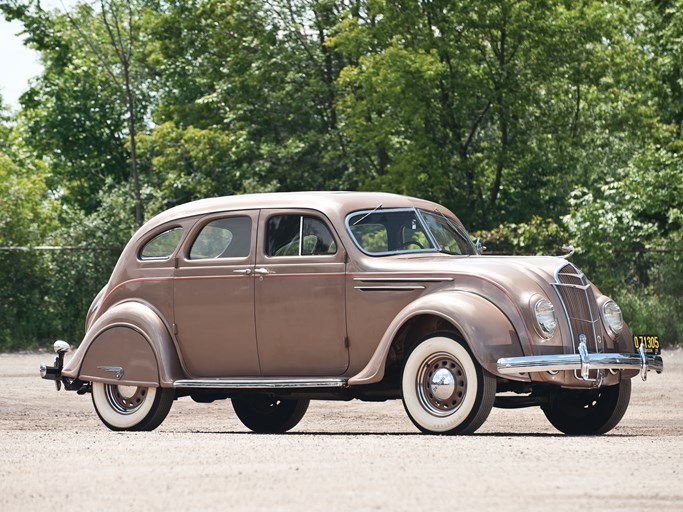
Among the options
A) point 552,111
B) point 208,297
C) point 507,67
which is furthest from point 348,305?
point 552,111

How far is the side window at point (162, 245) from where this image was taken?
1244 cm

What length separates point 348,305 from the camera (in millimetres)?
11133

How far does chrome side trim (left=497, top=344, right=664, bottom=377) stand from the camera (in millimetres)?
10078

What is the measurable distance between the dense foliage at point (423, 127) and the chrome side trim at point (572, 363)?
15.6 meters

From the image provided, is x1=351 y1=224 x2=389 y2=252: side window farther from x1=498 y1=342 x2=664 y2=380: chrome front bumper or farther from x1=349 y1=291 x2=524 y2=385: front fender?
x1=498 y1=342 x2=664 y2=380: chrome front bumper

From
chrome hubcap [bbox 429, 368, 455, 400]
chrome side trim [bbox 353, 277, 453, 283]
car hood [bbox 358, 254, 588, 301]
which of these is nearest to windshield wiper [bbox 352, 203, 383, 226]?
car hood [bbox 358, 254, 588, 301]

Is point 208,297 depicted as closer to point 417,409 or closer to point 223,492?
point 417,409

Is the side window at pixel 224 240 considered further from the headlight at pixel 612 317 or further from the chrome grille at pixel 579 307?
the headlight at pixel 612 317

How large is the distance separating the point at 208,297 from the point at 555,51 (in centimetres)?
2385

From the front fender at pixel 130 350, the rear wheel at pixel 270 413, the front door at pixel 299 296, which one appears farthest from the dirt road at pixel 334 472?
the rear wheel at pixel 270 413

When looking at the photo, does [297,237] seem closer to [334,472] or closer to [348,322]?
[348,322]

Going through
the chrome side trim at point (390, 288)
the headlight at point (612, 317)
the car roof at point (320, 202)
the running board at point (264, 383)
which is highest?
the car roof at point (320, 202)

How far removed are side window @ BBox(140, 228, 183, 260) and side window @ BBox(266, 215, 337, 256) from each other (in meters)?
1.16

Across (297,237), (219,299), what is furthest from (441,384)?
(219,299)
